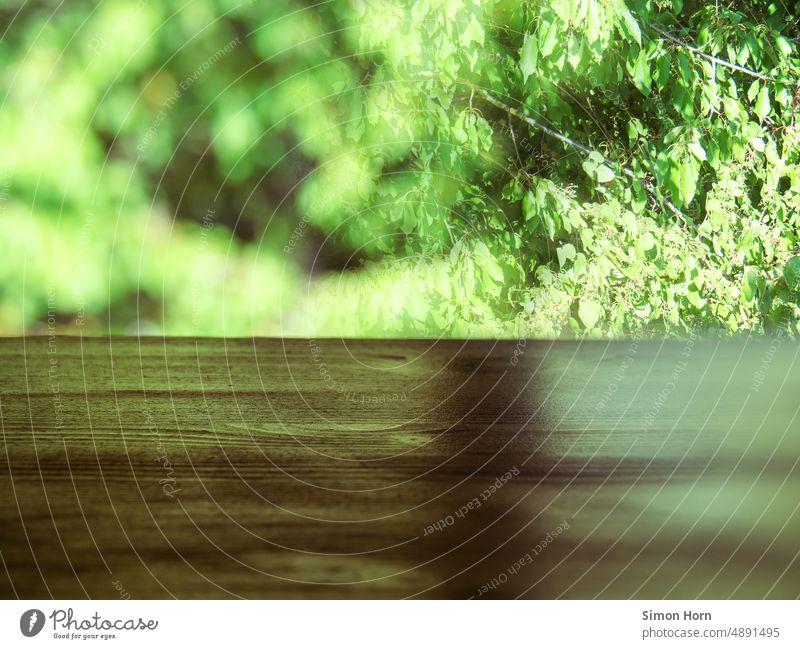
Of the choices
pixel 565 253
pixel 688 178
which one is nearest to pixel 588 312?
pixel 565 253

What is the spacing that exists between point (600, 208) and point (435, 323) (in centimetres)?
22

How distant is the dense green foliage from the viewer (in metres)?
0.69

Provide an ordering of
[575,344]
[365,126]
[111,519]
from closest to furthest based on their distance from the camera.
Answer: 1. [111,519]
2. [575,344]
3. [365,126]

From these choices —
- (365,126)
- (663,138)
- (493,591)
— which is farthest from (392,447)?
(663,138)

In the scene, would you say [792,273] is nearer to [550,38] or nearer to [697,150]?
[697,150]

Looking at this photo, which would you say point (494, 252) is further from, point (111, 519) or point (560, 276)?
point (111, 519)

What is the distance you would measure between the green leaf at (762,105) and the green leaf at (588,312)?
30 centimetres

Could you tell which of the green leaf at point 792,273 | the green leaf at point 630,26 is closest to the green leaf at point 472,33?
the green leaf at point 630,26

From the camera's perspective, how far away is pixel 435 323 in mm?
735

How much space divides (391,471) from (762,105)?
629mm

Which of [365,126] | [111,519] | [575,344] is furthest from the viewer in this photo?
[365,126]

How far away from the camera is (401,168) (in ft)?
2.41

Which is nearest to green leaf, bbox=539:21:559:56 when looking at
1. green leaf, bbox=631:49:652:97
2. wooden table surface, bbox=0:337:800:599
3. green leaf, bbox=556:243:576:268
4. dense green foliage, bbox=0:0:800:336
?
dense green foliage, bbox=0:0:800:336

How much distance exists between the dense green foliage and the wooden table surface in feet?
0.42
